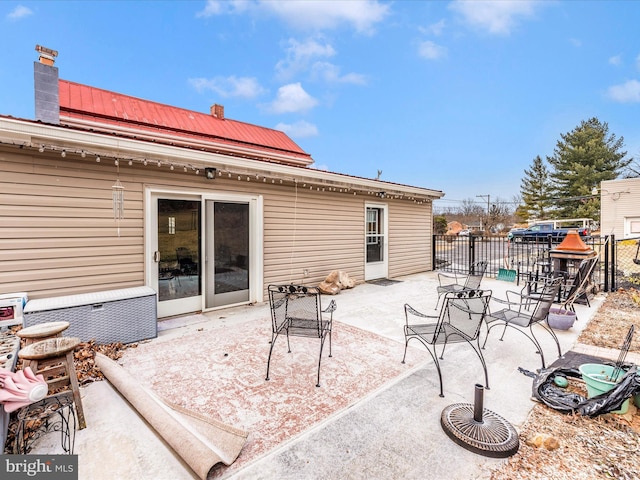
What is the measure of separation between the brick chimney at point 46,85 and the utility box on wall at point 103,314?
3480 mm

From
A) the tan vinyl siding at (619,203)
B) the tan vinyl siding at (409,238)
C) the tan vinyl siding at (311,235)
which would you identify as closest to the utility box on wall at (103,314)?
the tan vinyl siding at (311,235)

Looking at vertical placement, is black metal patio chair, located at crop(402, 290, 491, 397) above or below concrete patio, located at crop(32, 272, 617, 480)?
above

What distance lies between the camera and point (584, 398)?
2.49m

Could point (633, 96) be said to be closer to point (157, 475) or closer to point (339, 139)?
point (339, 139)

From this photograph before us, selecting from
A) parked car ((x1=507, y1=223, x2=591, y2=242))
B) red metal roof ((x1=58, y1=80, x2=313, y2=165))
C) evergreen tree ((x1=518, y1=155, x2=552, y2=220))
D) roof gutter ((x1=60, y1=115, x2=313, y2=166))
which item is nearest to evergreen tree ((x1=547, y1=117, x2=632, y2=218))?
evergreen tree ((x1=518, y1=155, x2=552, y2=220))

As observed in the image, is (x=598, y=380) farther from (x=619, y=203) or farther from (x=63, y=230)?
(x=619, y=203)

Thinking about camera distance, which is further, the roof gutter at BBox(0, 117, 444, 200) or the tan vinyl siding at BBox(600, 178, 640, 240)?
the tan vinyl siding at BBox(600, 178, 640, 240)

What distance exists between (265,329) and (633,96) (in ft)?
98.9

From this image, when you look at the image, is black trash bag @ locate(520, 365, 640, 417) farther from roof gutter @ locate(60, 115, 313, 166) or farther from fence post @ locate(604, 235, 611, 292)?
roof gutter @ locate(60, 115, 313, 166)

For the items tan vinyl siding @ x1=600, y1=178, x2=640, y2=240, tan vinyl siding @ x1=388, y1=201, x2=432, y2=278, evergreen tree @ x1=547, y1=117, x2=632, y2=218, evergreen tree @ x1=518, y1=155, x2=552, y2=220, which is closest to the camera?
tan vinyl siding @ x1=388, y1=201, x2=432, y2=278

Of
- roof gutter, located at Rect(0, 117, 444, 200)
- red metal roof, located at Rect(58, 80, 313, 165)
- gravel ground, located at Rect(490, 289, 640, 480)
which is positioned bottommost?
gravel ground, located at Rect(490, 289, 640, 480)

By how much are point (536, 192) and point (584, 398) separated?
34521 mm

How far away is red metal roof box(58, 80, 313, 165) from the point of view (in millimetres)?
7453

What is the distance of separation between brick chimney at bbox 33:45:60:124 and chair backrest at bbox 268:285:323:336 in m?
5.26
